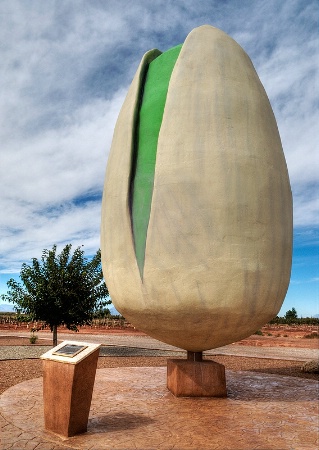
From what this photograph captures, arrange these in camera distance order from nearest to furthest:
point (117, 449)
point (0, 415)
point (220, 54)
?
point (117, 449)
point (0, 415)
point (220, 54)

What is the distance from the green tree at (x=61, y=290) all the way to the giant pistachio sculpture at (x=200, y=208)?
1041 cm

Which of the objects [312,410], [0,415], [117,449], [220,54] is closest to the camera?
[117,449]

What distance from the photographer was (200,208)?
7762 millimetres

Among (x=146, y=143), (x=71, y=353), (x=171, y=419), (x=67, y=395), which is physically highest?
(x=146, y=143)

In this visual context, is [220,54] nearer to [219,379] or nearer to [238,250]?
[238,250]

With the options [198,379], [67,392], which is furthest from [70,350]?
[198,379]

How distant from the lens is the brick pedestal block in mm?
8961

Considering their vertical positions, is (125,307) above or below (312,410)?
above

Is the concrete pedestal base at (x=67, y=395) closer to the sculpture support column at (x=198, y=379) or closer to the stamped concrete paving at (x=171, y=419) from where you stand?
the stamped concrete paving at (x=171, y=419)

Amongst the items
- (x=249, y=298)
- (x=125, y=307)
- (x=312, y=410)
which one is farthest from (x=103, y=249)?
(x=312, y=410)

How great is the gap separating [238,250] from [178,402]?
3.28 metres

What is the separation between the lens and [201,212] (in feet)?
25.4

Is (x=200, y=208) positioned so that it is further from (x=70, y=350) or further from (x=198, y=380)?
(x=198, y=380)

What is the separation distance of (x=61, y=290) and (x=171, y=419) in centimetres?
1214
